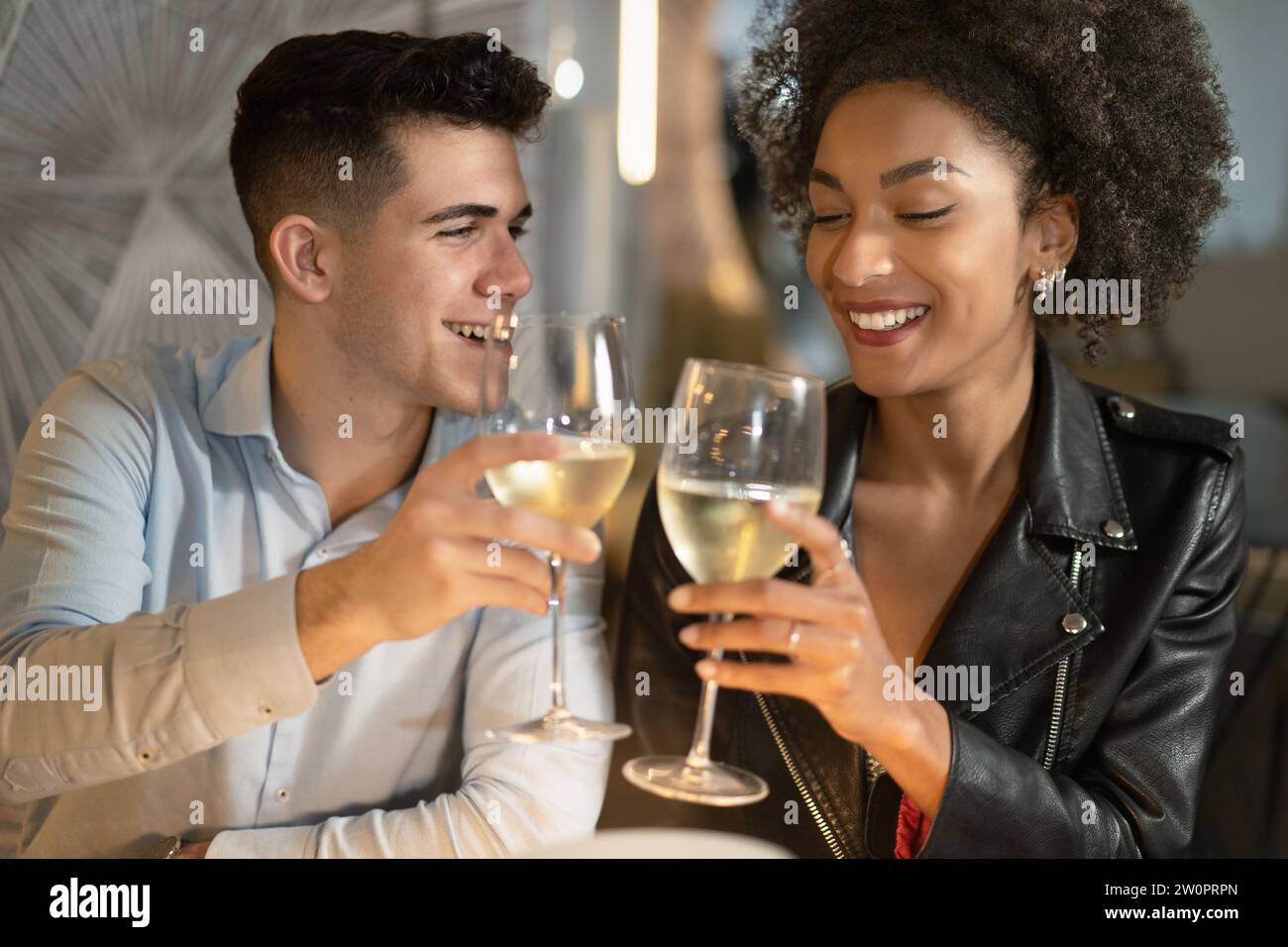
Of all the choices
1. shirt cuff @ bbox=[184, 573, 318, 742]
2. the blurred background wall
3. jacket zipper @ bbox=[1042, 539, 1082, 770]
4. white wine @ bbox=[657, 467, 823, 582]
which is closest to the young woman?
jacket zipper @ bbox=[1042, 539, 1082, 770]

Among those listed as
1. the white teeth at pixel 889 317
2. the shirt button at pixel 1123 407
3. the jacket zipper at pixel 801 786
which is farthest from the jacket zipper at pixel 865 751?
the white teeth at pixel 889 317

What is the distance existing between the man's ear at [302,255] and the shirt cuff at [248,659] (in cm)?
52

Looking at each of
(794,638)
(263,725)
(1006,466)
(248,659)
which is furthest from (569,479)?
(1006,466)

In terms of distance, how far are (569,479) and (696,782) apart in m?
0.26

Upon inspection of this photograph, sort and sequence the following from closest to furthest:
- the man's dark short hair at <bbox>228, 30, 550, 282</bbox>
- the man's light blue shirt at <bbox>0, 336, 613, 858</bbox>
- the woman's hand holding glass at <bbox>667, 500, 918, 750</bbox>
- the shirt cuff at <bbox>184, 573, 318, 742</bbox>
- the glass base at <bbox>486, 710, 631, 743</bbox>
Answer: the woman's hand holding glass at <bbox>667, 500, 918, 750</bbox> < the glass base at <bbox>486, 710, 631, 743</bbox> < the shirt cuff at <bbox>184, 573, 318, 742</bbox> < the man's light blue shirt at <bbox>0, 336, 613, 858</bbox> < the man's dark short hair at <bbox>228, 30, 550, 282</bbox>

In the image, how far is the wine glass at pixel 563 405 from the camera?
898 mm

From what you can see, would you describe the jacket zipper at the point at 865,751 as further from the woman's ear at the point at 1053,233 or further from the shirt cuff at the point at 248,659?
the shirt cuff at the point at 248,659

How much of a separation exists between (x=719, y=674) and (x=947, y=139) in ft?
2.39

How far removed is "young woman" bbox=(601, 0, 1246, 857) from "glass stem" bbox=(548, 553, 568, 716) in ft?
1.00

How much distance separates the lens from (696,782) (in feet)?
3.16

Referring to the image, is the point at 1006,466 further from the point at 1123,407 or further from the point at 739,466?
the point at 739,466

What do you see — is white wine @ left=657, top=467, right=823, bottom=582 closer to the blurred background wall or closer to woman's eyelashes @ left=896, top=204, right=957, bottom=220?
woman's eyelashes @ left=896, top=204, right=957, bottom=220

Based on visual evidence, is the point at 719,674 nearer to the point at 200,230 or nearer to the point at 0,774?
the point at 0,774

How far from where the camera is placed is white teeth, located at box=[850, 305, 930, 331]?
136cm
